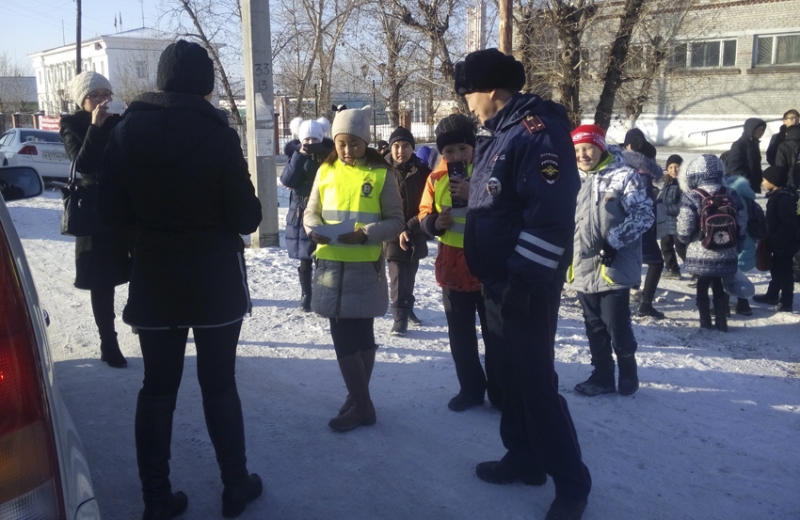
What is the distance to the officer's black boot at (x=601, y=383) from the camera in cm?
464

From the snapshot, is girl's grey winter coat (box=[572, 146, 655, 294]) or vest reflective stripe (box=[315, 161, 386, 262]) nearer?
vest reflective stripe (box=[315, 161, 386, 262])

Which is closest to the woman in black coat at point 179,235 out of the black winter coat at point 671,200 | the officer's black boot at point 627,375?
the officer's black boot at point 627,375

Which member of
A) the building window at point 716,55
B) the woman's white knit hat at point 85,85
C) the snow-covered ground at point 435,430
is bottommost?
the snow-covered ground at point 435,430

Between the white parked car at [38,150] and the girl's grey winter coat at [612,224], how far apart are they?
16.7 meters

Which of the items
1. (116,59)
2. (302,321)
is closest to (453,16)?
→ (302,321)

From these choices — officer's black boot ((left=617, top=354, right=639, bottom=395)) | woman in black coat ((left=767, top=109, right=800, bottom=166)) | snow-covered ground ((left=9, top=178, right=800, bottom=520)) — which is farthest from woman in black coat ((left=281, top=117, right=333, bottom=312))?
woman in black coat ((left=767, top=109, right=800, bottom=166))

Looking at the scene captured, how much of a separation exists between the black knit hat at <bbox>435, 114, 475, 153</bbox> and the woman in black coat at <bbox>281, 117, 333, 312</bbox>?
1.90 metres

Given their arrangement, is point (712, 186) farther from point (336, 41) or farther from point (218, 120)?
point (336, 41)

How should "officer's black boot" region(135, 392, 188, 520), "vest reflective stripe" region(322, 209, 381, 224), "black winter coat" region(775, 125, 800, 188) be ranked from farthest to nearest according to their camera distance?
"black winter coat" region(775, 125, 800, 188) < "vest reflective stripe" region(322, 209, 381, 224) < "officer's black boot" region(135, 392, 188, 520)

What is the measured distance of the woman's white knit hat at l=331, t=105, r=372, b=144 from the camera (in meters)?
3.91

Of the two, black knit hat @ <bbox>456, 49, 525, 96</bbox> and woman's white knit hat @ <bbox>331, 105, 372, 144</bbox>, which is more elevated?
black knit hat @ <bbox>456, 49, 525, 96</bbox>

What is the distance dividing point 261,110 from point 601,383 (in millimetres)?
6079

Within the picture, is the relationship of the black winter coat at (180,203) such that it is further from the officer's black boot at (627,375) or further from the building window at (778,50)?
the building window at (778,50)

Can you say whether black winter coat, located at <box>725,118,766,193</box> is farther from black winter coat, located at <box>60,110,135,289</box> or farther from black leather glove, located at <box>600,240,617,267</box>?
black winter coat, located at <box>60,110,135,289</box>
